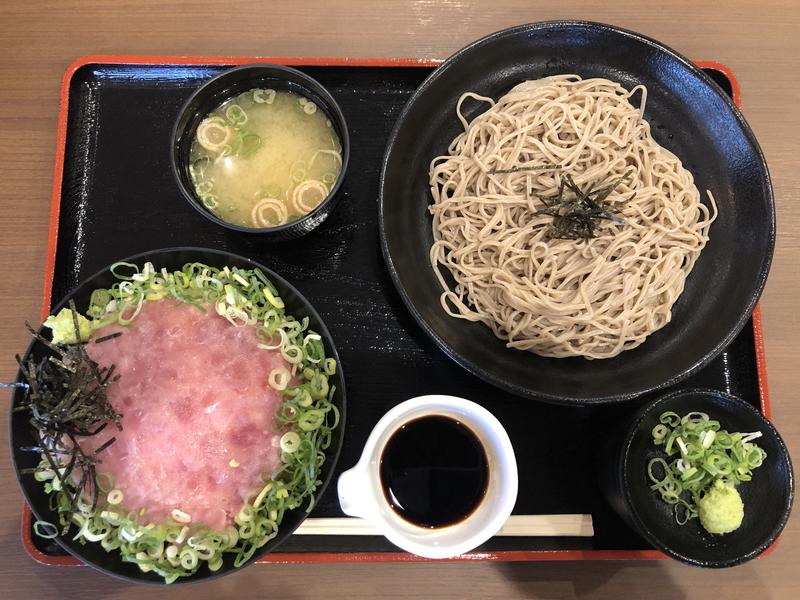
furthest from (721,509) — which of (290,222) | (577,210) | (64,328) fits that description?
(64,328)

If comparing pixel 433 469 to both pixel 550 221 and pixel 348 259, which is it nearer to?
pixel 348 259

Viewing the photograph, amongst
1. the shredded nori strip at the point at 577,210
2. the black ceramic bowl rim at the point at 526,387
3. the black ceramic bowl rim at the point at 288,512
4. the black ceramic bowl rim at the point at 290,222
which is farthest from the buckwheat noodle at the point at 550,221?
the black ceramic bowl rim at the point at 288,512

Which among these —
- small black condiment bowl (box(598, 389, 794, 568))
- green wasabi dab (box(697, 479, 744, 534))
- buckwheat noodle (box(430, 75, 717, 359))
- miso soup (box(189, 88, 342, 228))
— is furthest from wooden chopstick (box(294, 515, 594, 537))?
miso soup (box(189, 88, 342, 228))

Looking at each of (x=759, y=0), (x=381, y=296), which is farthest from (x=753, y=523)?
(x=759, y=0)

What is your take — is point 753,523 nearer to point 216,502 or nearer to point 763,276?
point 763,276

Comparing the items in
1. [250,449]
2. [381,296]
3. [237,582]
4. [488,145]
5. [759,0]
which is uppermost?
[759,0]
